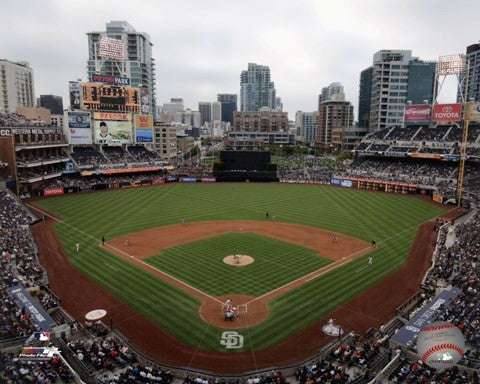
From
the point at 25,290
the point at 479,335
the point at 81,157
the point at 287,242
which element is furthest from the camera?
the point at 81,157

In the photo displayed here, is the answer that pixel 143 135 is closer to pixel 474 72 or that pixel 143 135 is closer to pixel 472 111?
pixel 472 111

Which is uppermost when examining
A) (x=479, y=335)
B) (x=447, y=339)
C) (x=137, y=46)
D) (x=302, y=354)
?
(x=137, y=46)

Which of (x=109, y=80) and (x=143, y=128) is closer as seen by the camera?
(x=109, y=80)

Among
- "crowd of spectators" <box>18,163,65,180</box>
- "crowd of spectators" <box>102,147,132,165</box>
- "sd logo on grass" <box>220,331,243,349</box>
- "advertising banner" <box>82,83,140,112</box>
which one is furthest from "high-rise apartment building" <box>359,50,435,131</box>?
"sd logo on grass" <box>220,331,243,349</box>

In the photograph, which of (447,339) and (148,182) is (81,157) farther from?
(447,339)

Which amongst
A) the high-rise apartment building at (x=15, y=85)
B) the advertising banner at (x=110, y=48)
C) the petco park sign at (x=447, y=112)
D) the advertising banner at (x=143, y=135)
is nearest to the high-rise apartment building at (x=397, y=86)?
the petco park sign at (x=447, y=112)

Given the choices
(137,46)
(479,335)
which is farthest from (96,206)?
(137,46)

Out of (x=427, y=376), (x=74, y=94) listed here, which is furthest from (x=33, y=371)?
(x=74, y=94)
